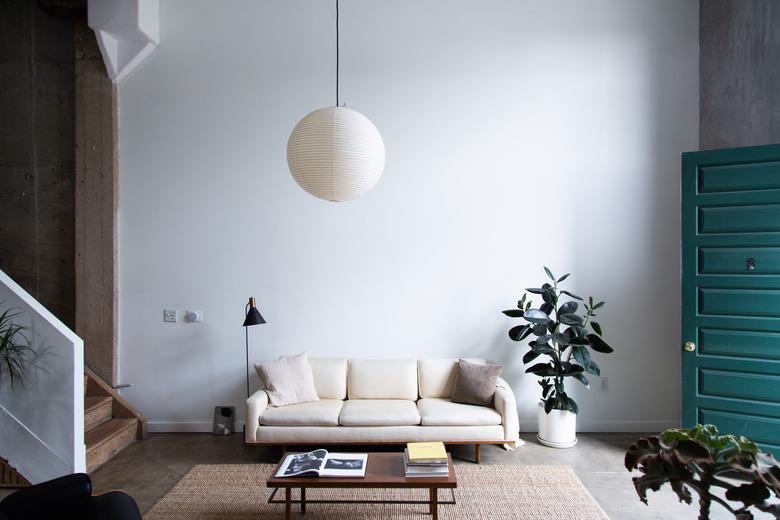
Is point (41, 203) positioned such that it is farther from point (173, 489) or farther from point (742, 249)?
point (742, 249)

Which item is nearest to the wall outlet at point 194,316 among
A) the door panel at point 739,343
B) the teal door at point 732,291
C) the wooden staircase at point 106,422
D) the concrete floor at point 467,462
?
the wooden staircase at point 106,422

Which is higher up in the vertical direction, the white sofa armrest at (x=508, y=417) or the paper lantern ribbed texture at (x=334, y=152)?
the paper lantern ribbed texture at (x=334, y=152)

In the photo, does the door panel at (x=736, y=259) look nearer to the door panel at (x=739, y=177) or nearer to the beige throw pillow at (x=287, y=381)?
the door panel at (x=739, y=177)

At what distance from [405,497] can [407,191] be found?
2.54 m

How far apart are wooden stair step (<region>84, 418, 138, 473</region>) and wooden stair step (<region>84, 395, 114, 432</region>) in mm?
42

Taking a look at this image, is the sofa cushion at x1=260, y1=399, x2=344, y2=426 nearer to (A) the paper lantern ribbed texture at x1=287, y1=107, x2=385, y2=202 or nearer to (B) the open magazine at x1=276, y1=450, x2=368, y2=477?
(B) the open magazine at x1=276, y1=450, x2=368, y2=477

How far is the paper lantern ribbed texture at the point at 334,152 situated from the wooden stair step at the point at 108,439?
2.75 meters

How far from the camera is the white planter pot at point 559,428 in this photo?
168 inches

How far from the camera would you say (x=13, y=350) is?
11.4 ft

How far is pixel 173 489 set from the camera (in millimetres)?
3502

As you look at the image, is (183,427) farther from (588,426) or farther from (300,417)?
(588,426)

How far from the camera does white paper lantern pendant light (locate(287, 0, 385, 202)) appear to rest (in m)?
2.68

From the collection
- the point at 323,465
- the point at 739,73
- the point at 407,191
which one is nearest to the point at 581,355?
the point at 407,191

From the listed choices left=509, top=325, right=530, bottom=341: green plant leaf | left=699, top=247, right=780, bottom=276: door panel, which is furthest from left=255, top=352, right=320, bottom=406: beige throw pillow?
left=699, top=247, right=780, bottom=276: door panel
